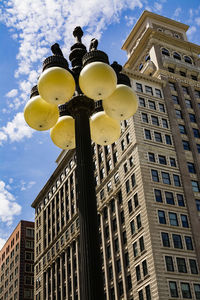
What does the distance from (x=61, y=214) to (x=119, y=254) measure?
28982 mm

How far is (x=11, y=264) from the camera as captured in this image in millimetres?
104625

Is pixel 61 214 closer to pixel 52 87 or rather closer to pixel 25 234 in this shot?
pixel 25 234

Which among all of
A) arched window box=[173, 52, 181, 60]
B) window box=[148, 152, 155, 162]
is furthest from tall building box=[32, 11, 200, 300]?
arched window box=[173, 52, 181, 60]

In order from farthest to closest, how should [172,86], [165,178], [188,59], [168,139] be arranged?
[188,59]
[172,86]
[168,139]
[165,178]

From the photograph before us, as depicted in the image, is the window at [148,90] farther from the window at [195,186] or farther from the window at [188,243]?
the window at [188,243]

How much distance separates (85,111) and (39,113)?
1.04 meters

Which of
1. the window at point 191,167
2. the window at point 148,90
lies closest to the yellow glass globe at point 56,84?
the window at point 191,167

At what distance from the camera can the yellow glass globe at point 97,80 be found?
27.0 ft

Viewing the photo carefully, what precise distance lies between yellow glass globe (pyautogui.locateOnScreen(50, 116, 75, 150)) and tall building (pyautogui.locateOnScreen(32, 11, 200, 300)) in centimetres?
3873

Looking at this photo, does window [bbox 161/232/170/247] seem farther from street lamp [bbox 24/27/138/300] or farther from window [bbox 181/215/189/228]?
street lamp [bbox 24/27/138/300]

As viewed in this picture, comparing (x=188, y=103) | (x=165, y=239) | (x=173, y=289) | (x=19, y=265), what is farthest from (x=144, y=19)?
(x=19, y=265)

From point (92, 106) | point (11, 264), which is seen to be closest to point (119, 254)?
point (92, 106)

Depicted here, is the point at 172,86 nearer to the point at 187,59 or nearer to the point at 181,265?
the point at 187,59

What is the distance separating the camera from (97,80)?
8211 millimetres
